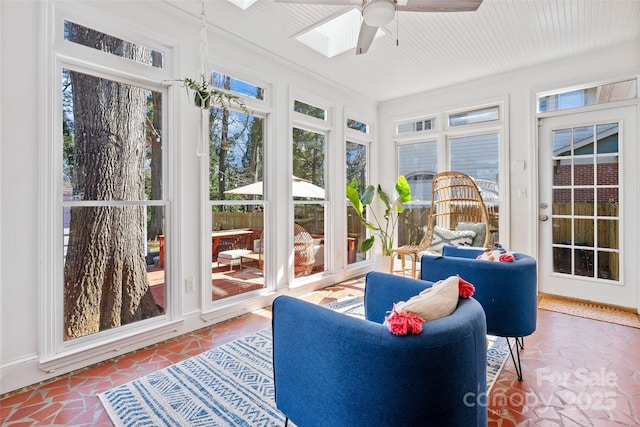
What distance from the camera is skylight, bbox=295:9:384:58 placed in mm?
3340

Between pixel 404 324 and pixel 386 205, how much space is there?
3996mm

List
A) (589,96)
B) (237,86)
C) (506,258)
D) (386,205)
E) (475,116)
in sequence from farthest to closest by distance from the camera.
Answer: (386,205) → (475,116) → (589,96) → (237,86) → (506,258)

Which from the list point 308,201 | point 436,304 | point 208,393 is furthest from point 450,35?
point 208,393

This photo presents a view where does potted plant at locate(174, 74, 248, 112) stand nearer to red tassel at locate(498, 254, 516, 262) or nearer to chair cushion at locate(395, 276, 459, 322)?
chair cushion at locate(395, 276, 459, 322)

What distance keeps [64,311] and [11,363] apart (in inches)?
15.3

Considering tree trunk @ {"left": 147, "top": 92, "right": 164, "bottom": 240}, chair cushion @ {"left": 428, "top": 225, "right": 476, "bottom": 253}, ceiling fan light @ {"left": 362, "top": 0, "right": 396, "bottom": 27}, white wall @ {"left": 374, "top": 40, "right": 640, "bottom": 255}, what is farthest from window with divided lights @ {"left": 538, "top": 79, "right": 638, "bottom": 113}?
tree trunk @ {"left": 147, "top": 92, "right": 164, "bottom": 240}

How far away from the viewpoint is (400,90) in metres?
4.85

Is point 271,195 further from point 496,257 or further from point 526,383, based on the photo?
point 526,383

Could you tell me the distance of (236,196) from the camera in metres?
3.45

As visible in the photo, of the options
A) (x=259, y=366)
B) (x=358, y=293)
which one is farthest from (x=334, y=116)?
(x=259, y=366)

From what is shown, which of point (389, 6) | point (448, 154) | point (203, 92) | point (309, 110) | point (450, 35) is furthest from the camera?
point (448, 154)

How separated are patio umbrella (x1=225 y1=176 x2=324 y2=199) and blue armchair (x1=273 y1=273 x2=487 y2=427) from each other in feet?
7.53

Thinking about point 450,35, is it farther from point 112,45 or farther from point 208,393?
point 208,393

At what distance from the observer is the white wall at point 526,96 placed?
358 cm
